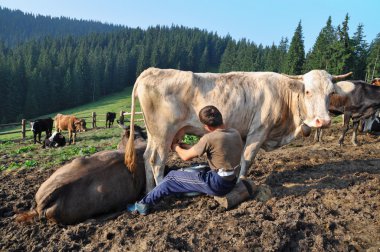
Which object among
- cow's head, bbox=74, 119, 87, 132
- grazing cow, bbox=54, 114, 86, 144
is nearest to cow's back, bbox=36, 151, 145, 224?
grazing cow, bbox=54, 114, 86, 144

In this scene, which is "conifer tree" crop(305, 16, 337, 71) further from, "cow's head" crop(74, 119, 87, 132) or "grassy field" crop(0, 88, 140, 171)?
"grassy field" crop(0, 88, 140, 171)

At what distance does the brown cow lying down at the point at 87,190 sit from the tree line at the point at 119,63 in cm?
5495

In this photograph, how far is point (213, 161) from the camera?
519cm

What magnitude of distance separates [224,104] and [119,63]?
354 feet

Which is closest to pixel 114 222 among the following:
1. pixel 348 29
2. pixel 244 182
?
pixel 244 182

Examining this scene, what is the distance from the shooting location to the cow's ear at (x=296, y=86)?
6.73 metres

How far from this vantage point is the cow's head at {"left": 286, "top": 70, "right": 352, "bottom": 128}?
6.50 metres

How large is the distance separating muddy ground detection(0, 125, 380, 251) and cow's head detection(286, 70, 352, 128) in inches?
52.3

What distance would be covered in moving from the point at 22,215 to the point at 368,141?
12.3m

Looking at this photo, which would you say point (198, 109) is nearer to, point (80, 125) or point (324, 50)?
point (80, 125)

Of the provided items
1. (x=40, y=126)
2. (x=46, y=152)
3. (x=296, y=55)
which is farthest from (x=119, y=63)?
(x=46, y=152)

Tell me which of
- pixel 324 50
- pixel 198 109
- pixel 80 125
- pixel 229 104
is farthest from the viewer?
pixel 324 50

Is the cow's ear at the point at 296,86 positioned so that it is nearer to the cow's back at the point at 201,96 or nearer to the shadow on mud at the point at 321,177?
the cow's back at the point at 201,96

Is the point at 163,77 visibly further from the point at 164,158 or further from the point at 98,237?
the point at 98,237
